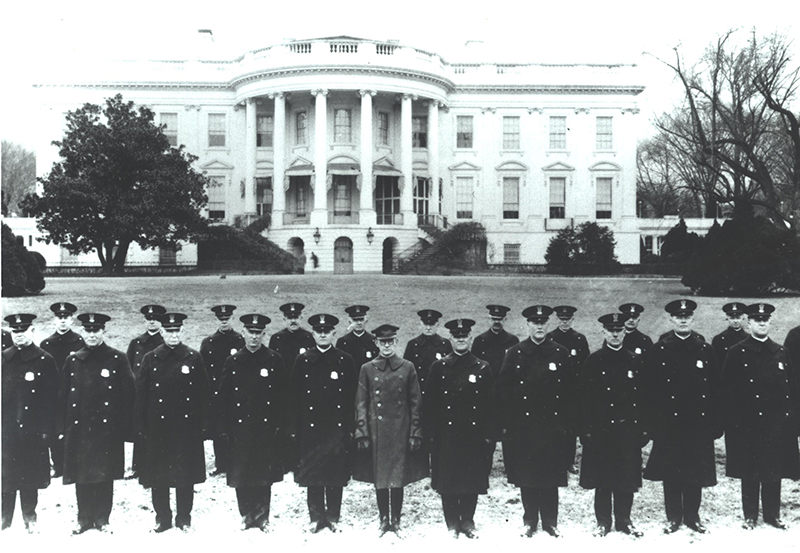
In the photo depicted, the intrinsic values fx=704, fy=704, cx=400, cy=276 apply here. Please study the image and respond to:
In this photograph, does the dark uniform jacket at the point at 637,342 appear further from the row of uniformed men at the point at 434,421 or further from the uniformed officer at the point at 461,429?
the uniformed officer at the point at 461,429

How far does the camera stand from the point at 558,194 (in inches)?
1270

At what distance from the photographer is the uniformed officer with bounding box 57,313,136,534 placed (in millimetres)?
5867

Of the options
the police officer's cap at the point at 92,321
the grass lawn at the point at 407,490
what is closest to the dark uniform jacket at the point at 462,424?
the grass lawn at the point at 407,490

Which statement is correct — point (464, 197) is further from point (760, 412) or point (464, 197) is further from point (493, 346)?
point (760, 412)

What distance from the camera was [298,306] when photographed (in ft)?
23.1

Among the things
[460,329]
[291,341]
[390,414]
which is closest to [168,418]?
[291,341]

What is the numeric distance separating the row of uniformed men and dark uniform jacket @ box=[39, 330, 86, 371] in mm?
707

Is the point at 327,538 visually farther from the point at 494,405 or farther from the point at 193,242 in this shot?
Answer: the point at 193,242

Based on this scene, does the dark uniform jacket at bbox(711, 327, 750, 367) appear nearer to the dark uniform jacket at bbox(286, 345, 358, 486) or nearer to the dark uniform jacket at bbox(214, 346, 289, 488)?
the dark uniform jacket at bbox(286, 345, 358, 486)

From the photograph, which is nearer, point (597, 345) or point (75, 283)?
point (597, 345)

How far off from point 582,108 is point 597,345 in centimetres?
2546

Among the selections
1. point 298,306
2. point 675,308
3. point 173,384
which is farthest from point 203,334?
point 675,308

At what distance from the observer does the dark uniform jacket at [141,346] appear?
7051 mm

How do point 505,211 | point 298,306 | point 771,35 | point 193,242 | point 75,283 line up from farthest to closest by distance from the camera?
point 505,211 → point 193,242 → point 75,283 → point 771,35 → point 298,306
